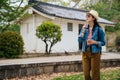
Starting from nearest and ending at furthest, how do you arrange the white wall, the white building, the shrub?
the shrub → the white building → the white wall

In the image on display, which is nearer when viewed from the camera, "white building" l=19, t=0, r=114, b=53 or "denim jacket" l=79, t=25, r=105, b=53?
"denim jacket" l=79, t=25, r=105, b=53

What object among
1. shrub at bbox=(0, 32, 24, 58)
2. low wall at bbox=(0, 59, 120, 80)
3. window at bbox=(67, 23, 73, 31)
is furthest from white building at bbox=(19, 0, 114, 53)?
low wall at bbox=(0, 59, 120, 80)

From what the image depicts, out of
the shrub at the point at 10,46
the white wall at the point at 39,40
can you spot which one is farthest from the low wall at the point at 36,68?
the white wall at the point at 39,40

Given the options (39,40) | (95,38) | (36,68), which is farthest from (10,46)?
(95,38)

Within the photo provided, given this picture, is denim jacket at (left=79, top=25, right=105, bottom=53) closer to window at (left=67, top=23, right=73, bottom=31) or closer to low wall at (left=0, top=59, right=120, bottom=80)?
low wall at (left=0, top=59, right=120, bottom=80)

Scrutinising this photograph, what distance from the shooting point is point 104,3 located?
34406 millimetres

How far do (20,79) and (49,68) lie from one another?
4.69 feet

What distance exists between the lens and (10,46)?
1458cm

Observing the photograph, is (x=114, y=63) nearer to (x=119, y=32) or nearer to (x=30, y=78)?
(x=30, y=78)

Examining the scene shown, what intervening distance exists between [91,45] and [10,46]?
9.45 m

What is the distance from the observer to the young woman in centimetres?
573

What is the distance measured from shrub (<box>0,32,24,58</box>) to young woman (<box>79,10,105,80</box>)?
9.25 m

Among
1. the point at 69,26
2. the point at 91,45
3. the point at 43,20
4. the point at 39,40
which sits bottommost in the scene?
the point at 39,40

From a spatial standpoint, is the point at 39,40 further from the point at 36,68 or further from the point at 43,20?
the point at 36,68
